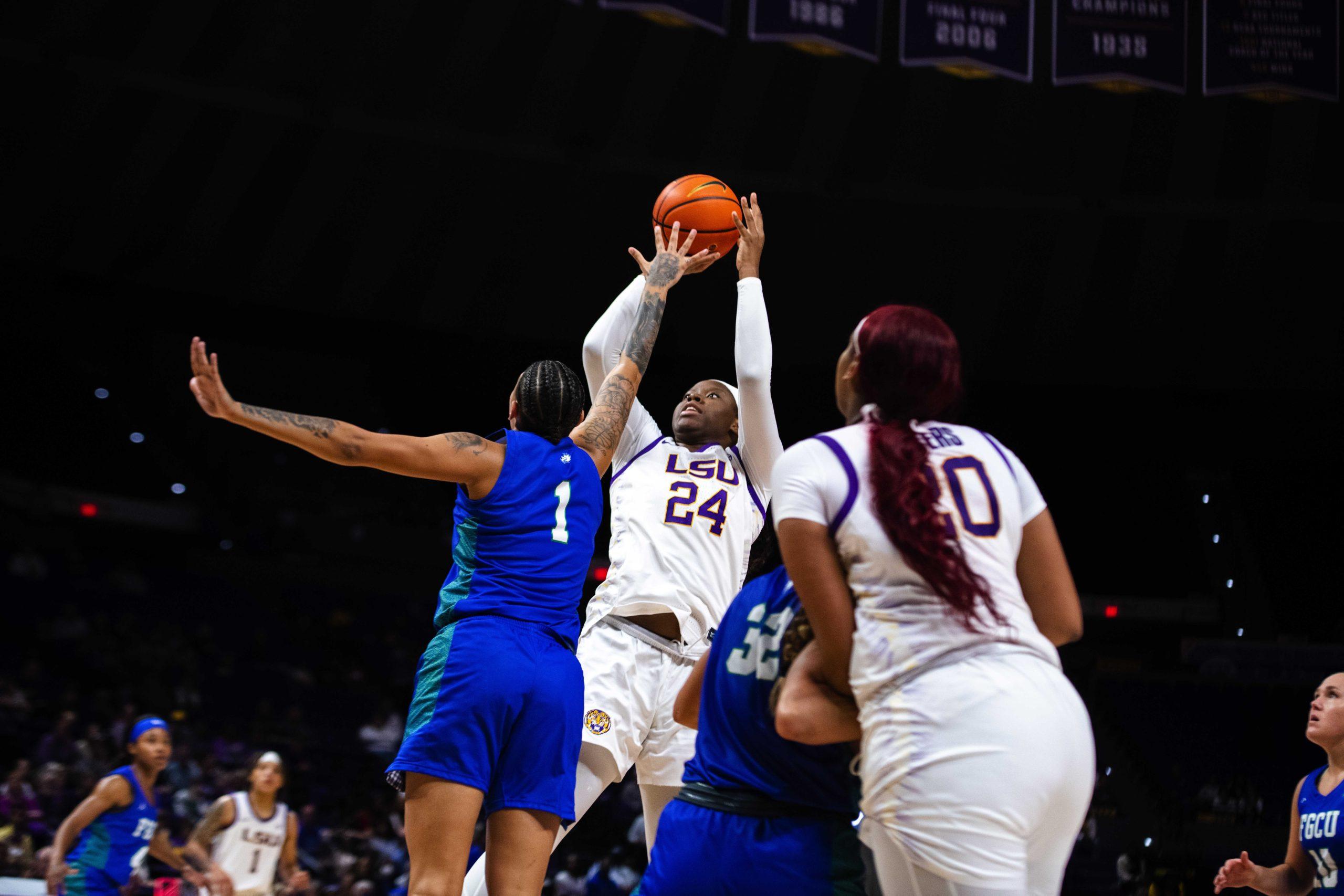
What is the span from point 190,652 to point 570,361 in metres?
6.97

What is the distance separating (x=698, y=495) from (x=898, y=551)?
2.54 m

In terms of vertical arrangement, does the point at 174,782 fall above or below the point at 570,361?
below

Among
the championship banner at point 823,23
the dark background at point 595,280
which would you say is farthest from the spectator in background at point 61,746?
the championship banner at point 823,23

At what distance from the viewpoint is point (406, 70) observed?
605 inches

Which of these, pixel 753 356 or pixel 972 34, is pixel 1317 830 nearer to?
pixel 753 356

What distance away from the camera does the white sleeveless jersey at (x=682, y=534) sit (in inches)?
181

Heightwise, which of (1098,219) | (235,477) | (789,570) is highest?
(1098,219)

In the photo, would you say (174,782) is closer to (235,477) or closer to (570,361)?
(570,361)

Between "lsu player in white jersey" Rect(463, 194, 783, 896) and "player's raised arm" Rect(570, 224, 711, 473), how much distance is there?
0.46 feet

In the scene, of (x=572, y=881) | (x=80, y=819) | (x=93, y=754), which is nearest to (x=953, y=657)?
(x=80, y=819)

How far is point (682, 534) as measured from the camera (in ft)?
15.5

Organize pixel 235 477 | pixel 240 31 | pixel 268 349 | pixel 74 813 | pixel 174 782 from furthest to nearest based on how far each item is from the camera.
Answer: pixel 235 477 < pixel 268 349 < pixel 240 31 < pixel 174 782 < pixel 74 813

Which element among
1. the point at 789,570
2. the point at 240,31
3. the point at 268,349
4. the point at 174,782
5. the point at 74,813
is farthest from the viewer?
the point at 268,349

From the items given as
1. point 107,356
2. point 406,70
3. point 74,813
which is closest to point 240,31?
point 406,70
